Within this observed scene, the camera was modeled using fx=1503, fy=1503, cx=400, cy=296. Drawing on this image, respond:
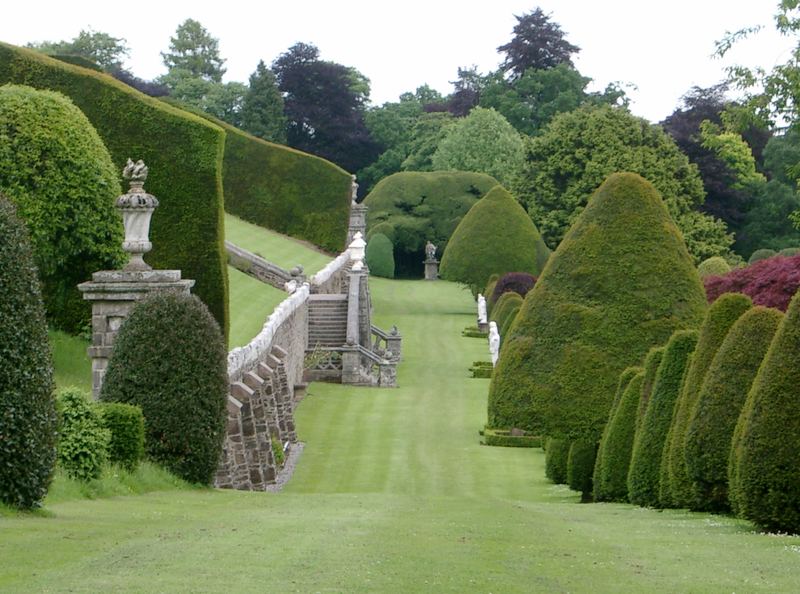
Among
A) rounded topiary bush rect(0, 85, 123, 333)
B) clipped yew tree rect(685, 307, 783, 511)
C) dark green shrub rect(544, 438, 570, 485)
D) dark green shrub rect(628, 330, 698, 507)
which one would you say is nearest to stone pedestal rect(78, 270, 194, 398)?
rounded topiary bush rect(0, 85, 123, 333)

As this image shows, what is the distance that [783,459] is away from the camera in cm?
→ 1359

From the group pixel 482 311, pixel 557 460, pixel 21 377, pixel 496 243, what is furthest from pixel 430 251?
pixel 21 377

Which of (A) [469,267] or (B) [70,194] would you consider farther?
(A) [469,267]

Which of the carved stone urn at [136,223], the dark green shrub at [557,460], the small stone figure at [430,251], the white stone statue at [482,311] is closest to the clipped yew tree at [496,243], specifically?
the white stone statue at [482,311]

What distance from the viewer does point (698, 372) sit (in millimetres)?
17141

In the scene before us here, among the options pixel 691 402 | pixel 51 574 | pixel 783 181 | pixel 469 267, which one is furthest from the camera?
pixel 783 181

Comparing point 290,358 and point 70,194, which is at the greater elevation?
point 70,194

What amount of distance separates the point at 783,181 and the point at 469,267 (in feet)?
63.7

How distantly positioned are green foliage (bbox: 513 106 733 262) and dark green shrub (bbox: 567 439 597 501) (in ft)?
123

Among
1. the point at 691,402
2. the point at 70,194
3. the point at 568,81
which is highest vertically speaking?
the point at 568,81

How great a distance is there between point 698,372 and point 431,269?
61.2 metres

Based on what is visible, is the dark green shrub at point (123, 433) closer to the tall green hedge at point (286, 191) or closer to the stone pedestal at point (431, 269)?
the tall green hedge at point (286, 191)

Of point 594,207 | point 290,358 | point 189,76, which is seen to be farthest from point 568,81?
point 594,207

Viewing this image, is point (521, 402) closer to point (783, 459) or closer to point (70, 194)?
point (70, 194)
